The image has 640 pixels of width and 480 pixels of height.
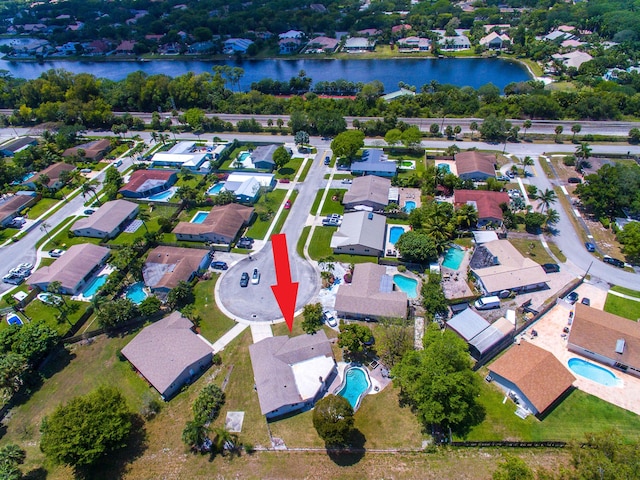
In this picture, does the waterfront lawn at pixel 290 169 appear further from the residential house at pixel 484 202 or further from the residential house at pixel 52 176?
the residential house at pixel 52 176

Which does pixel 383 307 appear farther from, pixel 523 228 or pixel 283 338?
pixel 523 228

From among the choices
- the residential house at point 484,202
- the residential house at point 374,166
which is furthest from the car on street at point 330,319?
the residential house at point 374,166

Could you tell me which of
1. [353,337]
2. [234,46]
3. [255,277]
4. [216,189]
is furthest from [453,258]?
[234,46]

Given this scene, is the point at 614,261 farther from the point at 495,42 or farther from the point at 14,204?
the point at 495,42

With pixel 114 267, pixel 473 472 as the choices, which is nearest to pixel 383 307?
pixel 473 472

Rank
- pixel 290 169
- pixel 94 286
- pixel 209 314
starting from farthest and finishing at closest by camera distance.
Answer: pixel 290 169 < pixel 94 286 < pixel 209 314

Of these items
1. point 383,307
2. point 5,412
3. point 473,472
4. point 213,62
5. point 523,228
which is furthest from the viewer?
point 213,62
